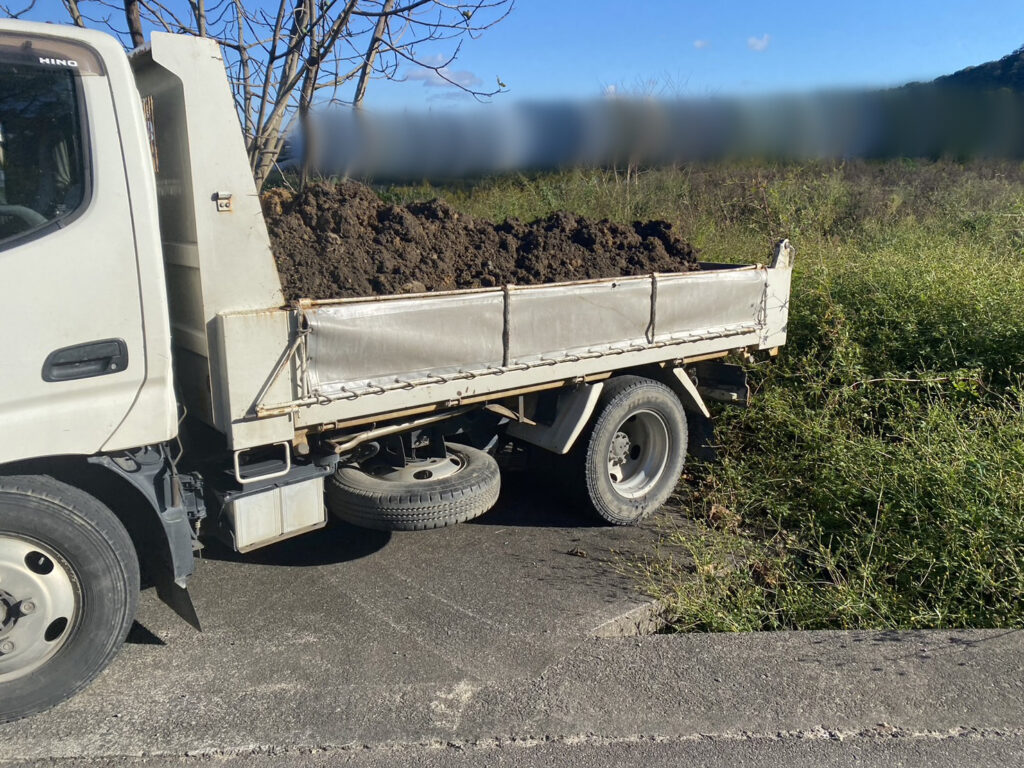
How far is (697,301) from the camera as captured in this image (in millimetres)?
5086

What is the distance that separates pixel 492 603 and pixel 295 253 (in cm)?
211

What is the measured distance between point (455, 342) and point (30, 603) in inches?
78.5

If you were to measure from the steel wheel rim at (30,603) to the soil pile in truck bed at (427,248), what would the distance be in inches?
Result: 67.5

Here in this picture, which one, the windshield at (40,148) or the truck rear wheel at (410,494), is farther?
the truck rear wheel at (410,494)

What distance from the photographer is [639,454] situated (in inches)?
217

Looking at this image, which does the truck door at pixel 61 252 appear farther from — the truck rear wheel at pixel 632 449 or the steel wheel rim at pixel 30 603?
the truck rear wheel at pixel 632 449

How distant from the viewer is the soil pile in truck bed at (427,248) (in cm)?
451

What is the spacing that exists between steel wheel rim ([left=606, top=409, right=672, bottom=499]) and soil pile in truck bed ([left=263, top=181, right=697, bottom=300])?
Answer: 97cm

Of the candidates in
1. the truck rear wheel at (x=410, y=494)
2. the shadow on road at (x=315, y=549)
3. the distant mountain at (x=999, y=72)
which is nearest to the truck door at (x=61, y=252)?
the truck rear wheel at (x=410, y=494)

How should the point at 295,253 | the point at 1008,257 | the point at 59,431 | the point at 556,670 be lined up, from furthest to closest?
the point at 1008,257 → the point at 295,253 → the point at 556,670 → the point at 59,431

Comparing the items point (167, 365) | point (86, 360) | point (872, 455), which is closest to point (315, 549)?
point (167, 365)

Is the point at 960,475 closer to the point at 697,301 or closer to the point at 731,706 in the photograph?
the point at 697,301

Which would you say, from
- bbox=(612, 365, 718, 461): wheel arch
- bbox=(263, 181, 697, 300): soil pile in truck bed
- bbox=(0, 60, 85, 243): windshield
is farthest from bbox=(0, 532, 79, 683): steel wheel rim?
bbox=(612, 365, 718, 461): wheel arch

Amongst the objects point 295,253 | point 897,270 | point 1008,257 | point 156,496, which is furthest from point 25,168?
point 1008,257
